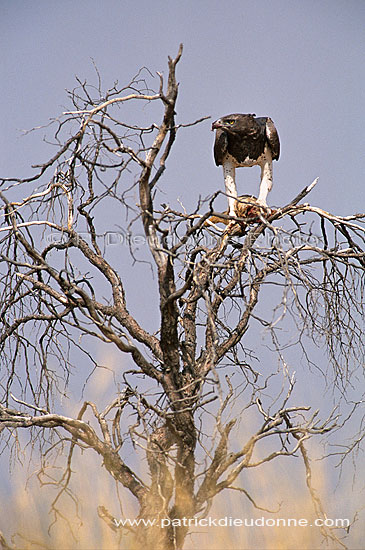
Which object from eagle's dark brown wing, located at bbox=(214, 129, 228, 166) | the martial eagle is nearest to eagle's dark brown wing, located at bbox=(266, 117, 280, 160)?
the martial eagle

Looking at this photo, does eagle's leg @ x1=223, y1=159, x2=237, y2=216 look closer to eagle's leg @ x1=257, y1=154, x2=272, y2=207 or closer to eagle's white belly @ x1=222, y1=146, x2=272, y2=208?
eagle's white belly @ x1=222, y1=146, x2=272, y2=208

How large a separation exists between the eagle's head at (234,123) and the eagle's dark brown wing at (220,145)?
35 millimetres

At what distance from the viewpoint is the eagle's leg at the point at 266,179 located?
103 inches

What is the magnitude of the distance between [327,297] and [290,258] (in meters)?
0.38

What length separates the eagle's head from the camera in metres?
2.58

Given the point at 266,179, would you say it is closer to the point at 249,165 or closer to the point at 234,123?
the point at 249,165

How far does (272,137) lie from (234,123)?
0.50ft

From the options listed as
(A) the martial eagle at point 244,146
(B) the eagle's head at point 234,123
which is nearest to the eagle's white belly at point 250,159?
(A) the martial eagle at point 244,146

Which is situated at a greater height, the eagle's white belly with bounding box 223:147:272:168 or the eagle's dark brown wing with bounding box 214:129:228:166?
the eagle's dark brown wing with bounding box 214:129:228:166

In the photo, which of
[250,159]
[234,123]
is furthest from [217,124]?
[250,159]

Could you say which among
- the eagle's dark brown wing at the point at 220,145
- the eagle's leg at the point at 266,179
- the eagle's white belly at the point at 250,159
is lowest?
the eagle's leg at the point at 266,179

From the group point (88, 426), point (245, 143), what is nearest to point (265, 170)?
point (245, 143)

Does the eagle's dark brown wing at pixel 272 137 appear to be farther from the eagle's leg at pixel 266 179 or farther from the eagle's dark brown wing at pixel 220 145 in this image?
the eagle's dark brown wing at pixel 220 145

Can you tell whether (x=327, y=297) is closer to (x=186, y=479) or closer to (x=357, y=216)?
(x=357, y=216)
